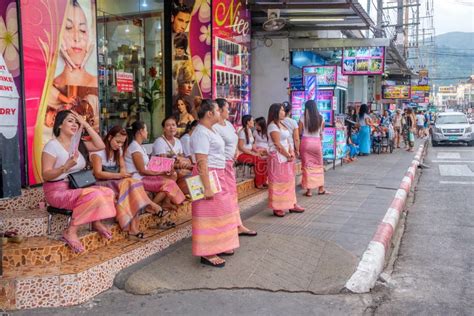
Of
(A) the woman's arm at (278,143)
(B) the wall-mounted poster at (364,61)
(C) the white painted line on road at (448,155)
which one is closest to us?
(A) the woman's arm at (278,143)

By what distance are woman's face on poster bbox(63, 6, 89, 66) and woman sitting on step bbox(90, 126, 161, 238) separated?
1.71 meters

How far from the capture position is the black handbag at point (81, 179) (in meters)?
4.91

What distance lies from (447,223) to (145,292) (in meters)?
5.30

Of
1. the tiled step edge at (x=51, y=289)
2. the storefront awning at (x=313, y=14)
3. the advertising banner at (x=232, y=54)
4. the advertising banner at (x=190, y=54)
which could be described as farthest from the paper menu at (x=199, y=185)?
the storefront awning at (x=313, y=14)

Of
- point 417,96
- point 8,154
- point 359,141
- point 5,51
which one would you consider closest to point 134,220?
point 8,154

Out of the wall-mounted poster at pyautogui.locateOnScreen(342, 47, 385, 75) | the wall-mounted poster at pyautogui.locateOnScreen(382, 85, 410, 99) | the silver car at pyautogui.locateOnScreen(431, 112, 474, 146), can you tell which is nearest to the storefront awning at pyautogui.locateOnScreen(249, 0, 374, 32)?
the wall-mounted poster at pyautogui.locateOnScreen(342, 47, 385, 75)

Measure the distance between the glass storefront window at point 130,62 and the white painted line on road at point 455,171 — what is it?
323 inches

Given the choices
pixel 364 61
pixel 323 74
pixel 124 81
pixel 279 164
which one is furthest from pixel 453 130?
pixel 124 81

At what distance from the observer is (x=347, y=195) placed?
373 inches

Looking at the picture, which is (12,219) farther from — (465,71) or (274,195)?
(465,71)

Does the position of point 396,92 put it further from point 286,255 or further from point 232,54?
point 286,255

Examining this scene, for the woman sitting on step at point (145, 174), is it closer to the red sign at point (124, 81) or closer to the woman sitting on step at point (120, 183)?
the woman sitting on step at point (120, 183)

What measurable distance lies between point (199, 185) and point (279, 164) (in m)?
2.56

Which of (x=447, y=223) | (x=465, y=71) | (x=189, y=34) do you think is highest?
(x=465, y=71)
